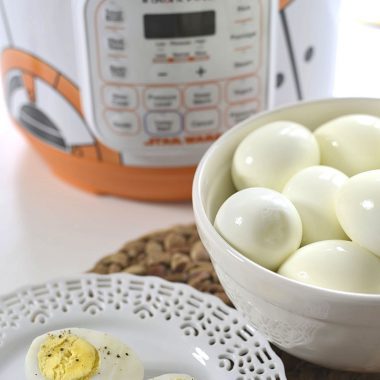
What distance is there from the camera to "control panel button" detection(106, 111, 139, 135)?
69 centimetres

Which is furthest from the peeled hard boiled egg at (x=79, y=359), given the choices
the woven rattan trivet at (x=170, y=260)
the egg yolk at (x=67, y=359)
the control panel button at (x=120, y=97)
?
the control panel button at (x=120, y=97)

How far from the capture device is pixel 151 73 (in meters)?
0.66

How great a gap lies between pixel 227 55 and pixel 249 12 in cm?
4

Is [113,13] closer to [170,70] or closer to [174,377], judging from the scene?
[170,70]

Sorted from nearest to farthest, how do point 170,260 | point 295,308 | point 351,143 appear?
point 295,308 < point 351,143 < point 170,260

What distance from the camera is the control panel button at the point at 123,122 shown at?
0.69 m

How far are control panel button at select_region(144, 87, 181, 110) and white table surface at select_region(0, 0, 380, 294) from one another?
14 centimetres

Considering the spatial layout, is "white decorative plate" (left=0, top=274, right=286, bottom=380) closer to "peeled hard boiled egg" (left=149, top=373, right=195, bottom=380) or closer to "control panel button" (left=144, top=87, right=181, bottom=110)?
"peeled hard boiled egg" (left=149, top=373, right=195, bottom=380)

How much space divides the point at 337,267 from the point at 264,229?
0.18 ft

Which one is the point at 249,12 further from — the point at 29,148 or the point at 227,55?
the point at 29,148

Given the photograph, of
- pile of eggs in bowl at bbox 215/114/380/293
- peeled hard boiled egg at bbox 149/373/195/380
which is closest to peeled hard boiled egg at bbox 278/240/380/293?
pile of eggs in bowl at bbox 215/114/380/293

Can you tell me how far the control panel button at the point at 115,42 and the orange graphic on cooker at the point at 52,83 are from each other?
0.21 feet

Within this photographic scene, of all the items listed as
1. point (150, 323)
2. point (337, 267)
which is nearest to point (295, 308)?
point (337, 267)

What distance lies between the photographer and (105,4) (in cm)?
63
